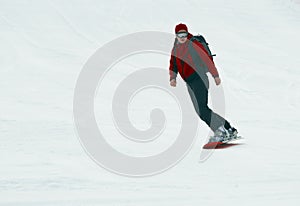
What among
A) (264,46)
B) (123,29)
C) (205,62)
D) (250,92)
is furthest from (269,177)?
(123,29)

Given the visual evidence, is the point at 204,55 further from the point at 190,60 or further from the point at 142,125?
the point at 142,125

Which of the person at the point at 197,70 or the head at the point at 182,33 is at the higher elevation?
the head at the point at 182,33

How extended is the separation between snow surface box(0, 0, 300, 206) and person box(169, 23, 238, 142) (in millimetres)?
325

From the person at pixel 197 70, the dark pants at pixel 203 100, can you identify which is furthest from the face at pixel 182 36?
the dark pants at pixel 203 100

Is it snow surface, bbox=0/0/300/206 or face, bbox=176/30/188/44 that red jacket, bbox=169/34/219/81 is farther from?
snow surface, bbox=0/0/300/206

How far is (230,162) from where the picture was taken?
5.22 meters

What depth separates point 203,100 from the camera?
235 inches

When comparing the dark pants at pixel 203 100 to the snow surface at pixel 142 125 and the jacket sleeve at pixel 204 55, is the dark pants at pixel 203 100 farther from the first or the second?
the snow surface at pixel 142 125

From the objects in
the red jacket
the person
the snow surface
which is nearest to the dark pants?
the person

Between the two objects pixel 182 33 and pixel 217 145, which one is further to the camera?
pixel 217 145

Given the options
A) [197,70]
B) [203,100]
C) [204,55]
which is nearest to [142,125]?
[203,100]

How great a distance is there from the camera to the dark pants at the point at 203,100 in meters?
5.91

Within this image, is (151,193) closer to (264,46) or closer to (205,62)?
(205,62)

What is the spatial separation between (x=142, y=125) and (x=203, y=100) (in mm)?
1293
